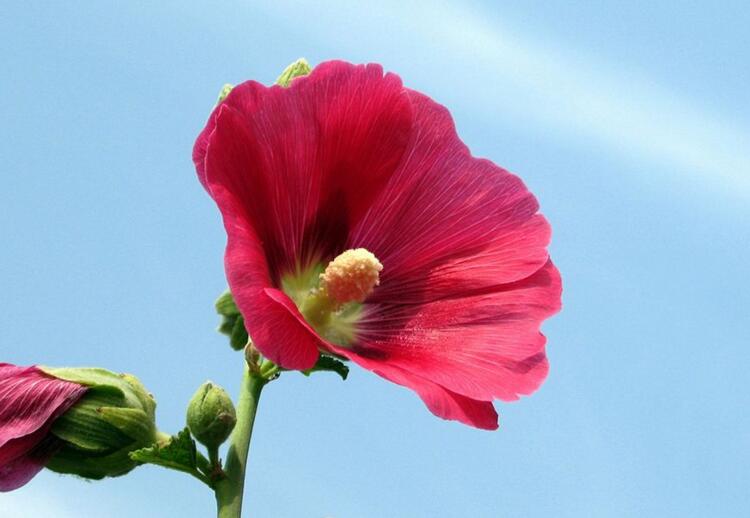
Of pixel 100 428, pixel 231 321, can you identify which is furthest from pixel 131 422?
pixel 231 321

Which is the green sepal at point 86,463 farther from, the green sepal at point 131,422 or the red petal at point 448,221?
the red petal at point 448,221

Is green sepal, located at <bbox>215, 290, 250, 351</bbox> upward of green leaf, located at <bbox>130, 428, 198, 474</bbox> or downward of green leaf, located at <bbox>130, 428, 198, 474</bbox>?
upward

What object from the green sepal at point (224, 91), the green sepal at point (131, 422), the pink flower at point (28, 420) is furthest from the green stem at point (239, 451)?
the green sepal at point (224, 91)

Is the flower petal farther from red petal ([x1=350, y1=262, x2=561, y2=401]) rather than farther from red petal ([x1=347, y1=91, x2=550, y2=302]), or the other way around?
red petal ([x1=347, y1=91, x2=550, y2=302])

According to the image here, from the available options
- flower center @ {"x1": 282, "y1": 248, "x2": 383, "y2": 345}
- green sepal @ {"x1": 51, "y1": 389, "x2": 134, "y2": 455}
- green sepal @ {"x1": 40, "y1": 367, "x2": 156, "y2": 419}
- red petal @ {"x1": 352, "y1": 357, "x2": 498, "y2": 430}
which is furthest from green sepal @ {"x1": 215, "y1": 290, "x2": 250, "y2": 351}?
red petal @ {"x1": 352, "y1": 357, "x2": 498, "y2": 430}

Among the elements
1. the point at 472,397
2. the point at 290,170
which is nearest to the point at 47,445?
the point at 290,170

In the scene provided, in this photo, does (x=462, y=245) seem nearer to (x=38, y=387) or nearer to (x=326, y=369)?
(x=326, y=369)
